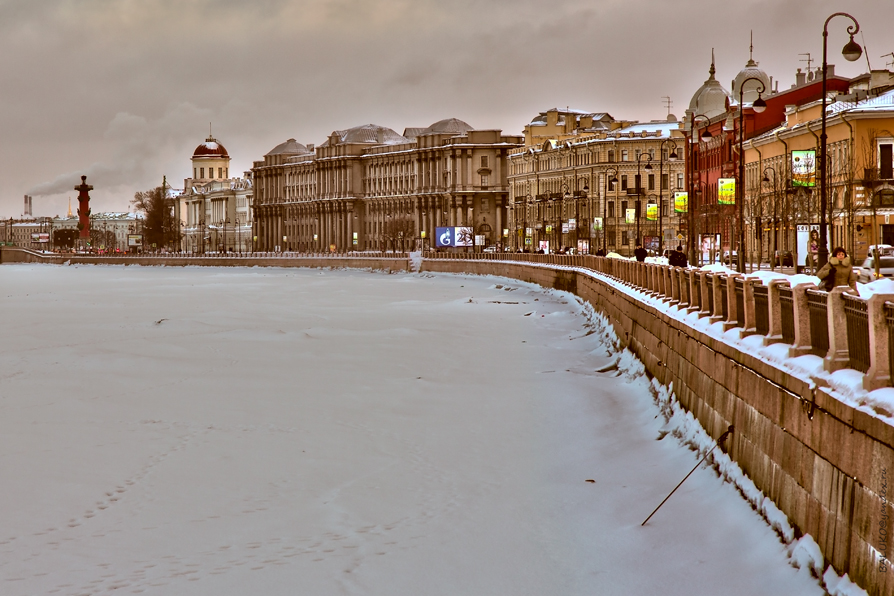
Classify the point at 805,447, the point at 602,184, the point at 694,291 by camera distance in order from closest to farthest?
the point at 805,447, the point at 694,291, the point at 602,184

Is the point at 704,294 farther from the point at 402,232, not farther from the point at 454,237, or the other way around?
the point at 402,232

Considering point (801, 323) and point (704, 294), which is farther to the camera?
point (704, 294)

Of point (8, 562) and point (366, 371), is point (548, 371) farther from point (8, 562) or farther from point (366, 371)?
point (8, 562)

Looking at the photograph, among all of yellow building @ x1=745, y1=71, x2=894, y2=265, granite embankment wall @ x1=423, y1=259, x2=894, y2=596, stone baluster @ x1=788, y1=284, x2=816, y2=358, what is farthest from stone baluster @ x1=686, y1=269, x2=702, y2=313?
yellow building @ x1=745, y1=71, x2=894, y2=265

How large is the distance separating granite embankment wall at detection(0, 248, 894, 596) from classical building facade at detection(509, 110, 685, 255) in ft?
278

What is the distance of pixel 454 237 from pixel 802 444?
Answer: 118m

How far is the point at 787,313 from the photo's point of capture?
14.0 meters

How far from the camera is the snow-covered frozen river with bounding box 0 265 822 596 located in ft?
41.2

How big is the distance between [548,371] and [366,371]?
4192 mm

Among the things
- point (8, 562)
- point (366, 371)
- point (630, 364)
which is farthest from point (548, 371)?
point (8, 562)

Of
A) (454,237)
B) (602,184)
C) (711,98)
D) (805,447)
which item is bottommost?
(805,447)

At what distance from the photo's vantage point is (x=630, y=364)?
90.6 ft

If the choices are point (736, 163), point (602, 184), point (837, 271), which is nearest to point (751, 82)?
point (736, 163)

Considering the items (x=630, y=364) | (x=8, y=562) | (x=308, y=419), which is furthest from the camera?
(x=630, y=364)
